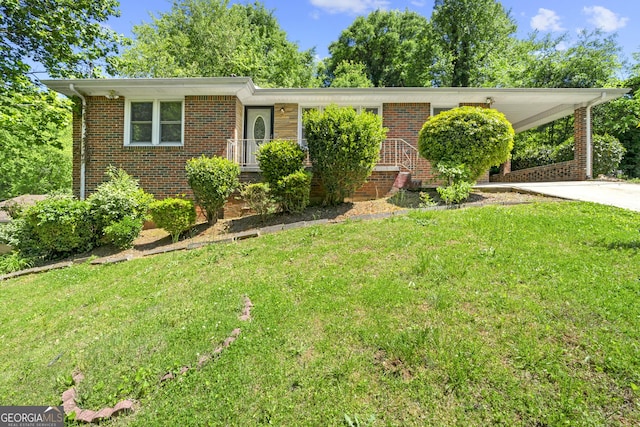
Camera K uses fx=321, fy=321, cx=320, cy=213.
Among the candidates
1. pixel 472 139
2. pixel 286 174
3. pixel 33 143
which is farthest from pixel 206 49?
pixel 472 139

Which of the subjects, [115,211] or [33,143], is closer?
[115,211]

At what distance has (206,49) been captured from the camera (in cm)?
2050

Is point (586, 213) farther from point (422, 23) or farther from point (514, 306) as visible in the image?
point (422, 23)

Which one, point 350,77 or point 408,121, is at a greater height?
point 350,77

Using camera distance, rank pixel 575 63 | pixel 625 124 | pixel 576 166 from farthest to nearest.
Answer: pixel 575 63
pixel 625 124
pixel 576 166

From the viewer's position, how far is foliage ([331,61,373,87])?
22281 mm

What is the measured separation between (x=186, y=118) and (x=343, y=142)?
17.1ft

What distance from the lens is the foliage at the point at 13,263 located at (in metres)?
6.30

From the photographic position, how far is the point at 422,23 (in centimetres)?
2530

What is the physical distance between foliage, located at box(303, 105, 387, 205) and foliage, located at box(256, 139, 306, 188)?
1.36 feet

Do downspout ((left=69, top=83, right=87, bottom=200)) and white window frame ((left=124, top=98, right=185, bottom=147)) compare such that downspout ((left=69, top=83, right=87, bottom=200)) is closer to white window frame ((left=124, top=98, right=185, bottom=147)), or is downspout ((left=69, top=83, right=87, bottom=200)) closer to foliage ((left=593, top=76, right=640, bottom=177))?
white window frame ((left=124, top=98, right=185, bottom=147))

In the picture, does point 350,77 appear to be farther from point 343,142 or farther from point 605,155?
point 343,142

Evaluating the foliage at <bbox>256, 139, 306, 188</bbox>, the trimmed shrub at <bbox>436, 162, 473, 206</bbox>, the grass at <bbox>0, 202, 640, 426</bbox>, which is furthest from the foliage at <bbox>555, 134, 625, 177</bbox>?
the foliage at <bbox>256, 139, 306, 188</bbox>

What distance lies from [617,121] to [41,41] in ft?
77.8
